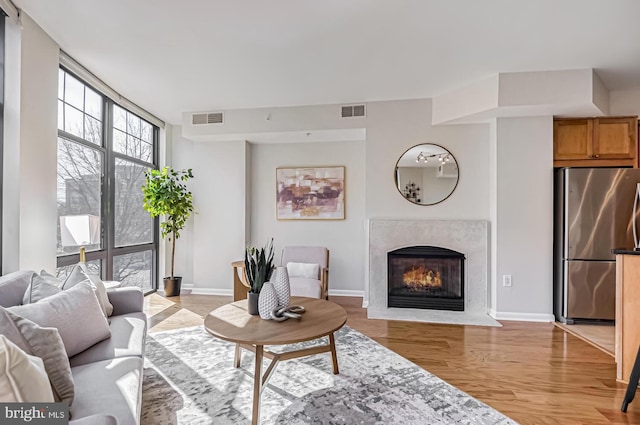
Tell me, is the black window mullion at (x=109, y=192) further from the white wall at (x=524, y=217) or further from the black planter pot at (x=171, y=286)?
the white wall at (x=524, y=217)

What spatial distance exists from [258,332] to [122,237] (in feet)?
10.4

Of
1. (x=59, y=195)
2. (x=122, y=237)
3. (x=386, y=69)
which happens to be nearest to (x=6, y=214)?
(x=59, y=195)

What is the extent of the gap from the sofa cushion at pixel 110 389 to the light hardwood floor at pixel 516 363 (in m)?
1.82

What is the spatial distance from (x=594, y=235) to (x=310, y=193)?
354 cm

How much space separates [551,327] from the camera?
3.36 m

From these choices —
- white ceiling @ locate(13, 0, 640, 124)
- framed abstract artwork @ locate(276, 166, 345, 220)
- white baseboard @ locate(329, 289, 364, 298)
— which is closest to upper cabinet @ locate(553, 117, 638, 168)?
white ceiling @ locate(13, 0, 640, 124)

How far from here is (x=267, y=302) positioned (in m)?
2.08

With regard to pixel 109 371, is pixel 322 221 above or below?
above

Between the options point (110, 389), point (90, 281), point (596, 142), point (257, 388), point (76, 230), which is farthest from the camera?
point (596, 142)

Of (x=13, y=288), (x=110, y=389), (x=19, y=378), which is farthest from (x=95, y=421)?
(x=13, y=288)

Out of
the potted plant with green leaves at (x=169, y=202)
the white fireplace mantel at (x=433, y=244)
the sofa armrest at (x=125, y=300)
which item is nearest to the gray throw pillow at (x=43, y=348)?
the sofa armrest at (x=125, y=300)

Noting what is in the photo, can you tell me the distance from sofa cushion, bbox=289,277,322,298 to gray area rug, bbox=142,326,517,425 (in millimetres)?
899

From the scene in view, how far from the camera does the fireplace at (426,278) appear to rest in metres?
3.91

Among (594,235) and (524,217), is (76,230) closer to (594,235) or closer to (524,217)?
(524,217)
